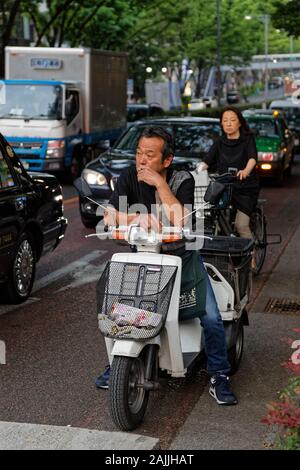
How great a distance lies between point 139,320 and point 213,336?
685 mm

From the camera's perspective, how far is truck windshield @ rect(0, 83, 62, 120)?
19.1 metres

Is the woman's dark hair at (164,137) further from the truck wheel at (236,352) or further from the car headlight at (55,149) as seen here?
the car headlight at (55,149)

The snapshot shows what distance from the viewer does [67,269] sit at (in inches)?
383

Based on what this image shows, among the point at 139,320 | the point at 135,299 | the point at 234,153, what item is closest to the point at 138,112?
the point at 234,153

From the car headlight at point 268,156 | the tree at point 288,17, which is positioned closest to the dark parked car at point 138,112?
the tree at point 288,17

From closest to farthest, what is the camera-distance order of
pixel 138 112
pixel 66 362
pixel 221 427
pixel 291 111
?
pixel 221 427
pixel 66 362
pixel 291 111
pixel 138 112

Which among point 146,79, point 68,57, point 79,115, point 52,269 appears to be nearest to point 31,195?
point 52,269

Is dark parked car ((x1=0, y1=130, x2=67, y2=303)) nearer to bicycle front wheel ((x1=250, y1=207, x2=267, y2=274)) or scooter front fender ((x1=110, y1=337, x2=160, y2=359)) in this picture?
bicycle front wheel ((x1=250, y1=207, x2=267, y2=274))

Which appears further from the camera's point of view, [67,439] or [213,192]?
[213,192]

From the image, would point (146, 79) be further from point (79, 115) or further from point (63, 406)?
point (63, 406)

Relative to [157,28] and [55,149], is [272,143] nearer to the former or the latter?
[55,149]

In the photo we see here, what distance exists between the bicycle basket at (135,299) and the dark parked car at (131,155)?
6877 millimetres

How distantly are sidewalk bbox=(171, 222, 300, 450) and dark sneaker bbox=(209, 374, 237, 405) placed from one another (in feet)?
0.14

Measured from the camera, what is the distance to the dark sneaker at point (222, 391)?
5.29 meters
